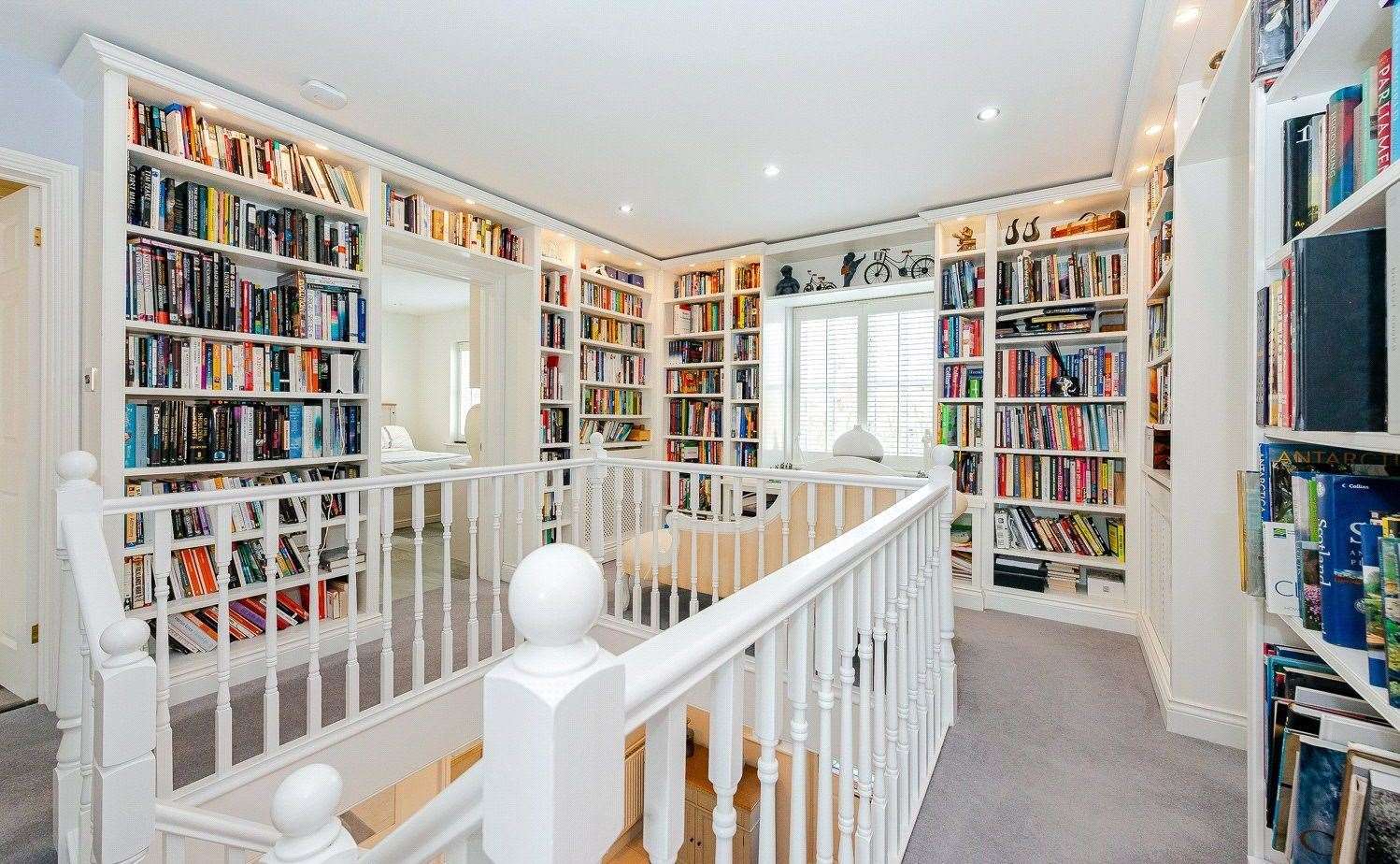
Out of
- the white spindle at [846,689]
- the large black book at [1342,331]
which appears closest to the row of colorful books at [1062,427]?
the large black book at [1342,331]

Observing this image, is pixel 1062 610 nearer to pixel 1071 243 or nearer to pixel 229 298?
pixel 1071 243

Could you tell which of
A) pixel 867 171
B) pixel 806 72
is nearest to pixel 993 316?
pixel 867 171

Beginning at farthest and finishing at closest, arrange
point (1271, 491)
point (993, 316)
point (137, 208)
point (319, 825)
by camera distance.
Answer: point (993, 316), point (137, 208), point (1271, 491), point (319, 825)

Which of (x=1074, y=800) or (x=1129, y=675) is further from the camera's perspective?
(x=1129, y=675)

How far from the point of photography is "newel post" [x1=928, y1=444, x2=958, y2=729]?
1.86 meters

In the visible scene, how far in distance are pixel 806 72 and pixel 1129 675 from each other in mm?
2853

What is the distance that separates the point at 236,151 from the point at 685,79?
197 cm

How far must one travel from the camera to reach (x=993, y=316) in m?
3.44

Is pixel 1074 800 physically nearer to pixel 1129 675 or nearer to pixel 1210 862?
pixel 1210 862

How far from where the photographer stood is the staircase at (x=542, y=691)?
399 millimetres

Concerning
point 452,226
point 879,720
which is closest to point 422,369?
→ point 452,226

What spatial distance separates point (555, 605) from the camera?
37 centimetres

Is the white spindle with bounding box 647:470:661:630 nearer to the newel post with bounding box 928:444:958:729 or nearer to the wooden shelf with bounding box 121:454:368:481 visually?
the newel post with bounding box 928:444:958:729

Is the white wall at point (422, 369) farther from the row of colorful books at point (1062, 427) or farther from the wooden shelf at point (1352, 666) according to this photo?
the wooden shelf at point (1352, 666)
